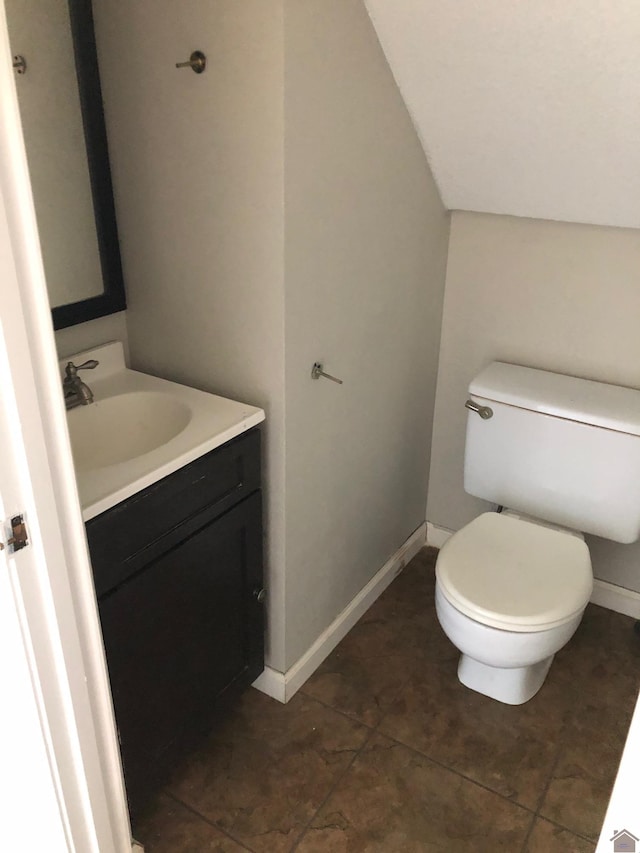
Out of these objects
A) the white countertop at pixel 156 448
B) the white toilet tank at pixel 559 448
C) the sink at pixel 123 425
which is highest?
the white countertop at pixel 156 448

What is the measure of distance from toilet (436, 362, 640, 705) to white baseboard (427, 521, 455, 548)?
15.7 inches

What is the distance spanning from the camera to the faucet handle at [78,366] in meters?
1.55

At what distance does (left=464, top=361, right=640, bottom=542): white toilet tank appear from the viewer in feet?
6.05

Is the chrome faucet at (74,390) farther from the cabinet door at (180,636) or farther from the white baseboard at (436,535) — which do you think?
the white baseboard at (436,535)

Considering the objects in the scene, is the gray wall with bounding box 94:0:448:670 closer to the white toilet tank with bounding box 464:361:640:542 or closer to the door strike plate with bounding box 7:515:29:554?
the white toilet tank with bounding box 464:361:640:542

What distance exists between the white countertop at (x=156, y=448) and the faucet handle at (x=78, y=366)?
0.07 ft

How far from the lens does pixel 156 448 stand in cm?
155

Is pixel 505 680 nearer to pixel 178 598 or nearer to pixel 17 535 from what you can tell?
pixel 178 598

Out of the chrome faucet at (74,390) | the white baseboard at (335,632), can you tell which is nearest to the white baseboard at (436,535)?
the white baseboard at (335,632)

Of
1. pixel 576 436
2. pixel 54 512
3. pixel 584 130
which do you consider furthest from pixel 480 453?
pixel 54 512

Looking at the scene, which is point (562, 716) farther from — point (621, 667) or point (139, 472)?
point (139, 472)

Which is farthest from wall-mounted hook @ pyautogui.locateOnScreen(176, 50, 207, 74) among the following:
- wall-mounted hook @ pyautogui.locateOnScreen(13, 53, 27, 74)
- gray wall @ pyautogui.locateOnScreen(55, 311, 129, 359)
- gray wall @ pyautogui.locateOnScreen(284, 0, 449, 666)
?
gray wall @ pyautogui.locateOnScreen(55, 311, 129, 359)

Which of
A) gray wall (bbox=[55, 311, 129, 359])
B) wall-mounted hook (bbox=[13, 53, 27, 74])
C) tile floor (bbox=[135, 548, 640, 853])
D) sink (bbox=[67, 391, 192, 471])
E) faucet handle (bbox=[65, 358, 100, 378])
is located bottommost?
tile floor (bbox=[135, 548, 640, 853])

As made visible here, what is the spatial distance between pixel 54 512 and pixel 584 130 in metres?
1.34
